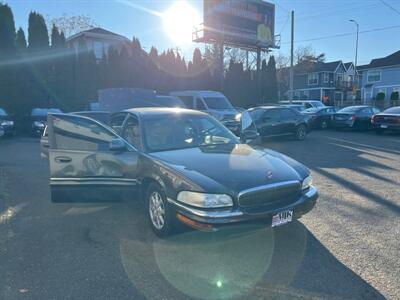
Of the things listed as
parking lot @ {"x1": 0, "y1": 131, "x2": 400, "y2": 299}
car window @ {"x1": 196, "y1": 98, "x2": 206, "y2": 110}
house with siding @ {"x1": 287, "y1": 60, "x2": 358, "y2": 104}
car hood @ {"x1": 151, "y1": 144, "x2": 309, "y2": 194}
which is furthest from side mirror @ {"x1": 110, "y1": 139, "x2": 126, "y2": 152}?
house with siding @ {"x1": 287, "y1": 60, "x2": 358, "y2": 104}

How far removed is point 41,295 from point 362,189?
575 cm

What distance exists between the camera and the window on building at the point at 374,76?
143ft

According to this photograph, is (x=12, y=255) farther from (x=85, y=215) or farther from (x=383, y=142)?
(x=383, y=142)

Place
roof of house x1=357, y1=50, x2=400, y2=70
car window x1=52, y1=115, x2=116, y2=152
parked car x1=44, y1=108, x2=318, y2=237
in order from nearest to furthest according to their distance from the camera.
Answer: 1. parked car x1=44, y1=108, x2=318, y2=237
2. car window x1=52, y1=115, x2=116, y2=152
3. roof of house x1=357, y1=50, x2=400, y2=70

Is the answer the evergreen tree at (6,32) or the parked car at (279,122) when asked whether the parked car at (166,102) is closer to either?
the parked car at (279,122)

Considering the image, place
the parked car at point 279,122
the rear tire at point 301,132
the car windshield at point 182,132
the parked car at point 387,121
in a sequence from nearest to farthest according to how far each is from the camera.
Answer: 1. the car windshield at point 182,132
2. the parked car at point 279,122
3. the rear tire at point 301,132
4. the parked car at point 387,121

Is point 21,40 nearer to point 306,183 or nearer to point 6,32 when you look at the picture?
point 6,32

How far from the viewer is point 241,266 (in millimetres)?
3557

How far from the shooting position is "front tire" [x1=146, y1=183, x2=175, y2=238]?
12.7ft

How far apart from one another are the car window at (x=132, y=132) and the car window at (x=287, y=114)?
9650mm

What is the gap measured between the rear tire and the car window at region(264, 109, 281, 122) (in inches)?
43.3

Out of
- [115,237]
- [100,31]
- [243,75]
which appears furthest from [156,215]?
[100,31]

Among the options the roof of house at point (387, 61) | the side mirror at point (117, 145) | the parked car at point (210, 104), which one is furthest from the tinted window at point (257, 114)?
the roof of house at point (387, 61)

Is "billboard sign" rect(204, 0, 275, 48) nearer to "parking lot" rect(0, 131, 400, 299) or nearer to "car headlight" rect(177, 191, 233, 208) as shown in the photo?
"parking lot" rect(0, 131, 400, 299)
